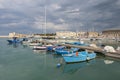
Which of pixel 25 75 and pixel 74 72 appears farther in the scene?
pixel 74 72

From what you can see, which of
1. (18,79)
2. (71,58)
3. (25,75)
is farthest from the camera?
(71,58)

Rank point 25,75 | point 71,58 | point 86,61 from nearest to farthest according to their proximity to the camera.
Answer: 1. point 25,75
2. point 71,58
3. point 86,61

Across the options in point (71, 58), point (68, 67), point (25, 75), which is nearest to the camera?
point (25, 75)

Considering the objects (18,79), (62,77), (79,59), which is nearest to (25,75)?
(18,79)

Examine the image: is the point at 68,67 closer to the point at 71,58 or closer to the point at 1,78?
the point at 71,58

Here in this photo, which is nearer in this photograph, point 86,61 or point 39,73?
point 39,73

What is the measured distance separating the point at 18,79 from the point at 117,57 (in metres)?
22.3

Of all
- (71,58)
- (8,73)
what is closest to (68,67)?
(71,58)

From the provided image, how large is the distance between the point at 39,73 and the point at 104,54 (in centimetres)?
1999

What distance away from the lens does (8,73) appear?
919 inches

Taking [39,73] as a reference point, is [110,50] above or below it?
above

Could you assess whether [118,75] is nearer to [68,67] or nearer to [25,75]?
[68,67]

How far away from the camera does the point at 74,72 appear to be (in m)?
24.3

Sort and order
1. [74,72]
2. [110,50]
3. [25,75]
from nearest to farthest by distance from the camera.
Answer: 1. [25,75]
2. [74,72]
3. [110,50]
